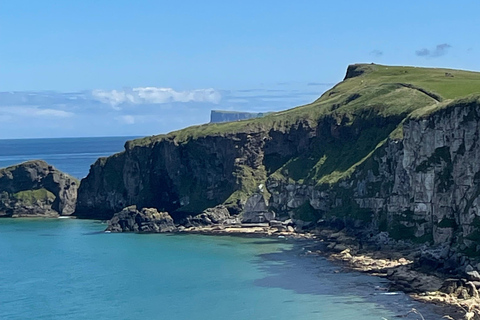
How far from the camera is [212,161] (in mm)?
173875

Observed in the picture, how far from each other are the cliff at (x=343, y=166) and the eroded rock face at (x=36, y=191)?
4520 millimetres

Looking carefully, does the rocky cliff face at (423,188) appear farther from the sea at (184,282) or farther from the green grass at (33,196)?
the green grass at (33,196)

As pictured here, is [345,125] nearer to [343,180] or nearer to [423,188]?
[343,180]

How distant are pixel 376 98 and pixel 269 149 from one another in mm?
26944

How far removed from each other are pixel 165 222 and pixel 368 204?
47.2 m

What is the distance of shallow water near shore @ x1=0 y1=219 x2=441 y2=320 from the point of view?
3558 inches

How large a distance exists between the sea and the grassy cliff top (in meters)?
34.3

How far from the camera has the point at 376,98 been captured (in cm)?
16300

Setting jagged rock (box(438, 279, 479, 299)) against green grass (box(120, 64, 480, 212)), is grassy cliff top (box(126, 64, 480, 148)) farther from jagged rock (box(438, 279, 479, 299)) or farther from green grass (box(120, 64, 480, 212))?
jagged rock (box(438, 279, 479, 299))

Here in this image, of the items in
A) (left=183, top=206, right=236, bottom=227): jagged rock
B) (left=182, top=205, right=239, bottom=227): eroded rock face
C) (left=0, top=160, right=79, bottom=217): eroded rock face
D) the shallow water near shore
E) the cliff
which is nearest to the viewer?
the shallow water near shore

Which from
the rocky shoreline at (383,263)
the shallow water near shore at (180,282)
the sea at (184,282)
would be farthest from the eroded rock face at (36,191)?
the rocky shoreline at (383,263)

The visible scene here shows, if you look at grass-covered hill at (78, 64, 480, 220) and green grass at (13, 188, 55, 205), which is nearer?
grass-covered hill at (78, 64, 480, 220)

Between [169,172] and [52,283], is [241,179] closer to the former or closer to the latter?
[169,172]

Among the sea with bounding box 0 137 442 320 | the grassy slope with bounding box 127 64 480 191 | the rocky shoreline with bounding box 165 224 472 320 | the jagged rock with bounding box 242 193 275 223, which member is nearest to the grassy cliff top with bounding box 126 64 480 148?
the grassy slope with bounding box 127 64 480 191
